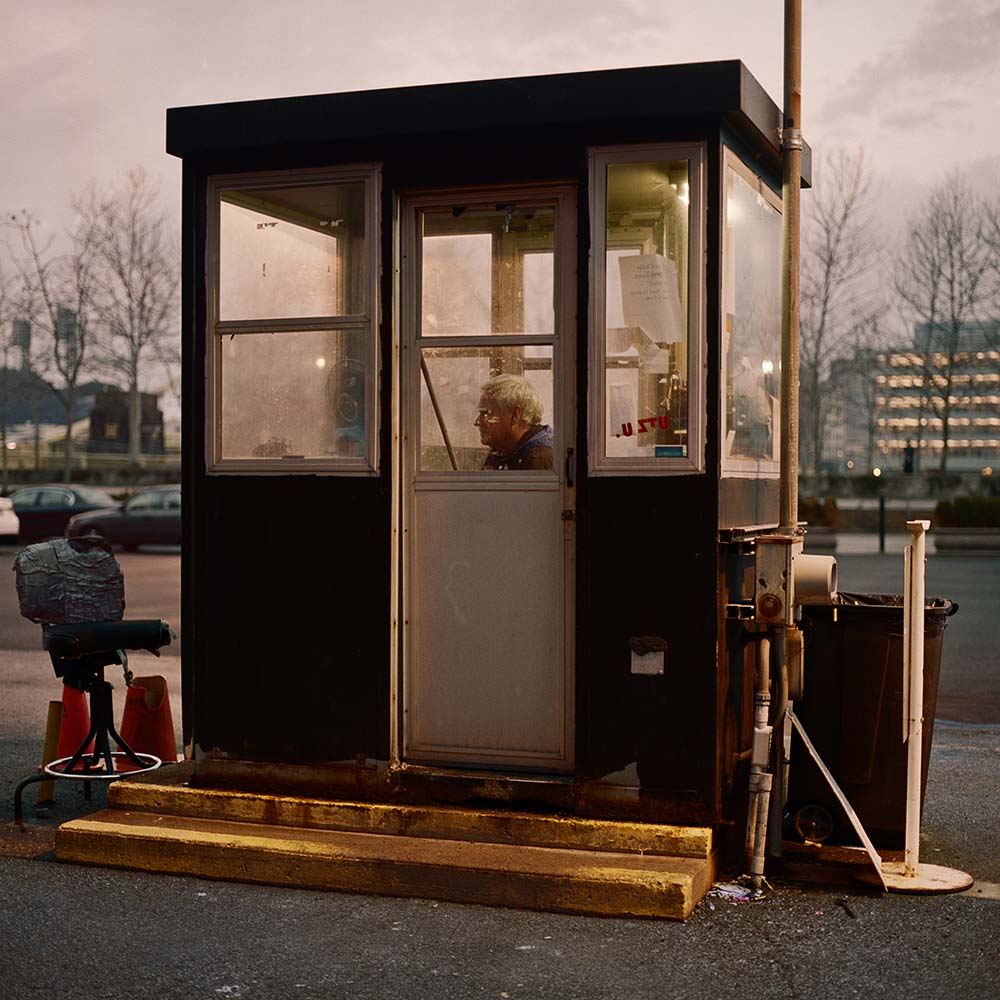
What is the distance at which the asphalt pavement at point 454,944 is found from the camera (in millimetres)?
4137

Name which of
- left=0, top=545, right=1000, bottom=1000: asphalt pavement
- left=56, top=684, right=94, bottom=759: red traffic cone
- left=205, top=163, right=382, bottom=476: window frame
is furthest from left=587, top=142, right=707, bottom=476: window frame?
left=56, top=684, right=94, bottom=759: red traffic cone

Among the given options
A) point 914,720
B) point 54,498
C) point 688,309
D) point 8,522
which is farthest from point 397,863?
point 54,498

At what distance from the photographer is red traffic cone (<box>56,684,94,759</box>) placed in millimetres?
6512

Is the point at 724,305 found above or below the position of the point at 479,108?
below

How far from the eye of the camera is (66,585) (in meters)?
6.30

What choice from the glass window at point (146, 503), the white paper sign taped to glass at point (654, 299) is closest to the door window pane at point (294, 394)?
the white paper sign taped to glass at point (654, 299)

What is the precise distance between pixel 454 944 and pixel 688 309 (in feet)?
8.16

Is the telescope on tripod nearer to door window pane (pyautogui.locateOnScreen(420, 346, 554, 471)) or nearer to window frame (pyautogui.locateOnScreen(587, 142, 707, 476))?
door window pane (pyautogui.locateOnScreen(420, 346, 554, 471))

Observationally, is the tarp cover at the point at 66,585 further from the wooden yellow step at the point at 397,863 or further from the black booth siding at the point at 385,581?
the wooden yellow step at the point at 397,863

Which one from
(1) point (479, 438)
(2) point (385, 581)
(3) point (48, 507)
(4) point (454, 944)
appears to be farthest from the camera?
(3) point (48, 507)

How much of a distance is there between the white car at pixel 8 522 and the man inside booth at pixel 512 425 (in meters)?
25.0

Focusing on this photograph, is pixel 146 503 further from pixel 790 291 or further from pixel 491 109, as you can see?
pixel 790 291

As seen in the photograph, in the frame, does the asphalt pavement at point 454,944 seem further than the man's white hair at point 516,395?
No

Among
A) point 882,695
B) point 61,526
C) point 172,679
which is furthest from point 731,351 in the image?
point 61,526
